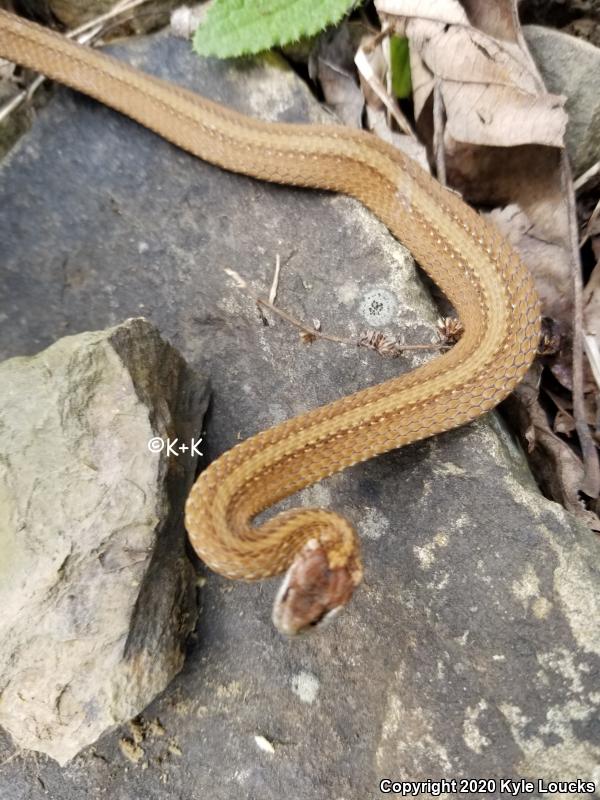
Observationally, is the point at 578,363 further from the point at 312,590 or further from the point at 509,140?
the point at 312,590

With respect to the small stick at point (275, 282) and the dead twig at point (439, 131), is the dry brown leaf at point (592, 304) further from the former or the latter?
the small stick at point (275, 282)

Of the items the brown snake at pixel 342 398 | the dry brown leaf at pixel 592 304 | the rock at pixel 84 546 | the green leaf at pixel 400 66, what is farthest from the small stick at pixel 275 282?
the dry brown leaf at pixel 592 304

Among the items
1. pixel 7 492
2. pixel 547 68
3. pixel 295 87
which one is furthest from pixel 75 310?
pixel 547 68

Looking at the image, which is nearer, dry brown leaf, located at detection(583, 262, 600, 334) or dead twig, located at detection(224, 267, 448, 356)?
dead twig, located at detection(224, 267, 448, 356)

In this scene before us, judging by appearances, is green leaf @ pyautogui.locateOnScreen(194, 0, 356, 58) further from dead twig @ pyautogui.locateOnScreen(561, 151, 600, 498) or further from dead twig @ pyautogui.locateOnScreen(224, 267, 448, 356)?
dead twig @ pyautogui.locateOnScreen(561, 151, 600, 498)

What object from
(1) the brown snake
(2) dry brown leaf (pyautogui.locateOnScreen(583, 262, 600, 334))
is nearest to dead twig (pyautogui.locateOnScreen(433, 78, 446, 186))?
(1) the brown snake

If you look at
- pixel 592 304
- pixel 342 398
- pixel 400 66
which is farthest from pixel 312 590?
pixel 400 66
